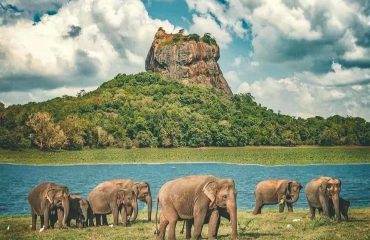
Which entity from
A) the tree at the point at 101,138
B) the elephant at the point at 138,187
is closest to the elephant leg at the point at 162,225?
the elephant at the point at 138,187

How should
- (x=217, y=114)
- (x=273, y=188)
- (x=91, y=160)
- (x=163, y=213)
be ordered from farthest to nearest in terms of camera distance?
1. (x=217, y=114)
2. (x=91, y=160)
3. (x=273, y=188)
4. (x=163, y=213)

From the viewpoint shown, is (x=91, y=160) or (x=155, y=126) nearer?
(x=91, y=160)

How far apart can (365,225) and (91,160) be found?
340ft

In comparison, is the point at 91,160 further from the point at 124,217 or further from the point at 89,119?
the point at 124,217

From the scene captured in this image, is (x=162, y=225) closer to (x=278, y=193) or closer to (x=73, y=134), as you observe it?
(x=278, y=193)

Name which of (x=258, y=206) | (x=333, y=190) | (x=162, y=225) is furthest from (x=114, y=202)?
(x=333, y=190)

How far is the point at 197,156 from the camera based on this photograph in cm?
13538

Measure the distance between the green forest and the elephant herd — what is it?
321 feet

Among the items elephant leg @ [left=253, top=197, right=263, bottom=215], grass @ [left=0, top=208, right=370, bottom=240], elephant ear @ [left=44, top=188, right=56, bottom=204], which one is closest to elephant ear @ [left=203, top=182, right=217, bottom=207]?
grass @ [left=0, top=208, right=370, bottom=240]

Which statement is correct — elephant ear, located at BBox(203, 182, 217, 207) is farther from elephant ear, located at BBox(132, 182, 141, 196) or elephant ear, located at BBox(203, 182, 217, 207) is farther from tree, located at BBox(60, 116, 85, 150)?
tree, located at BBox(60, 116, 85, 150)

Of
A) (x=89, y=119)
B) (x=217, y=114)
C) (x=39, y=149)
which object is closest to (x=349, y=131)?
(x=217, y=114)

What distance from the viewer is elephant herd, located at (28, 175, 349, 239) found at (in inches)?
614

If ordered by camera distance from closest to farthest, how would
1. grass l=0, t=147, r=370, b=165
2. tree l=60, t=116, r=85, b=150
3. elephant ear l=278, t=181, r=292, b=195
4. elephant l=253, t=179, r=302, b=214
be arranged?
1. elephant ear l=278, t=181, r=292, b=195
2. elephant l=253, t=179, r=302, b=214
3. grass l=0, t=147, r=370, b=165
4. tree l=60, t=116, r=85, b=150

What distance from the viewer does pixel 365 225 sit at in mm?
21094
